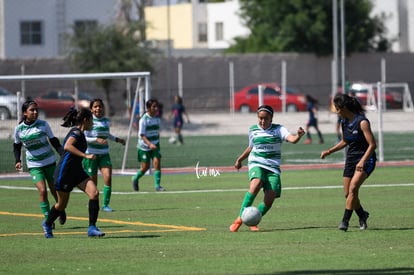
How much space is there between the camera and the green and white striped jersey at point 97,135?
19.5m

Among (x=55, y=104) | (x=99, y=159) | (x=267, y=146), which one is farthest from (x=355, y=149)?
(x=55, y=104)

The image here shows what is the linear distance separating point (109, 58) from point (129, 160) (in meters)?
18.5

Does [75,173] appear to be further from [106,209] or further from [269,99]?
[269,99]

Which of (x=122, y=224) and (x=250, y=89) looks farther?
(x=250, y=89)

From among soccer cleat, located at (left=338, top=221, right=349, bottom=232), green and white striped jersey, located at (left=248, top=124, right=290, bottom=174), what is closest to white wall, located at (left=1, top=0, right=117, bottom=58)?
green and white striped jersey, located at (left=248, top=124, right=290, bottom=174)

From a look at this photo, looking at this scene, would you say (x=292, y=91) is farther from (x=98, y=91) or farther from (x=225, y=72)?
(x=98, y=91)

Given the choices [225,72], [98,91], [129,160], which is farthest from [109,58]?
[129,160]

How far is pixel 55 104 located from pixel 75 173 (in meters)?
21.5

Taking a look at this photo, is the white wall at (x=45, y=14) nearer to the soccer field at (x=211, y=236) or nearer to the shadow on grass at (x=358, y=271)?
the soccer field at (x=211, y=236)

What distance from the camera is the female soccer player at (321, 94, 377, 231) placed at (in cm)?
1505

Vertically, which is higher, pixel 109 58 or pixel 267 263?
pixel 109 58

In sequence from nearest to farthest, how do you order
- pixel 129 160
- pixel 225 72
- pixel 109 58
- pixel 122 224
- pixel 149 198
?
pixel 122 224 → pixel 149 198 → pixel 129 160 → pixel 109 58 → pixel 225 72

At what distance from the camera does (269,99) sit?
51219mm

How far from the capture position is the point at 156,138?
23.4m
